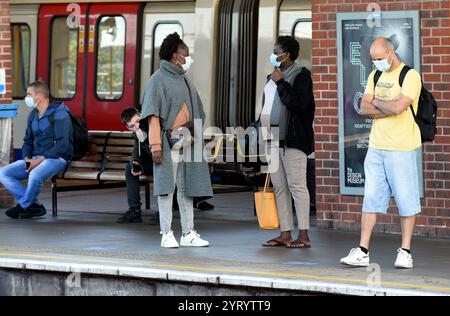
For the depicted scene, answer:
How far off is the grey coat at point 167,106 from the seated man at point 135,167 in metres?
1.94

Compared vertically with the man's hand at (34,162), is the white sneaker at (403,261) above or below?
below

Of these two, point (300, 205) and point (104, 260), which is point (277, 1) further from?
point (104, 260)

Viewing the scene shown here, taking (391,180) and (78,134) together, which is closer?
(391,180)

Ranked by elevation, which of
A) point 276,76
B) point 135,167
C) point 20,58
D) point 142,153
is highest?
point 20,58

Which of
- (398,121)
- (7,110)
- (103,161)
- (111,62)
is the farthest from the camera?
(111,62)

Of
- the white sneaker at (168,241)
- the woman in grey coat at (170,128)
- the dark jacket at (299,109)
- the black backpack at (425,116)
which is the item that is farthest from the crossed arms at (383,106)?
the white sneaker at (168,241)

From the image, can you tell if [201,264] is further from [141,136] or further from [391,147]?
[141,136]

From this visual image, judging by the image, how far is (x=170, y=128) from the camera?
1082cm

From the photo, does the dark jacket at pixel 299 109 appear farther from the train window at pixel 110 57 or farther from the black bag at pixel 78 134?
the train window at pixel 110 57

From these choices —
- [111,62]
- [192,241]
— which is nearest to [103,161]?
[192,241]

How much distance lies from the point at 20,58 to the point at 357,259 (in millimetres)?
11683

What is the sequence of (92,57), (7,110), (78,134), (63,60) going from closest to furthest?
1. (78,134)
2. (7,110)
3. (92,57)
4. (63,60)

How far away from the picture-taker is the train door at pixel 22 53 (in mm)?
19578

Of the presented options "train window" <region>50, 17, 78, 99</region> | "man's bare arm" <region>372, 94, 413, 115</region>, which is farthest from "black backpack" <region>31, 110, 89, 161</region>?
"train window" <region>50, 17, 78, 99</region>
